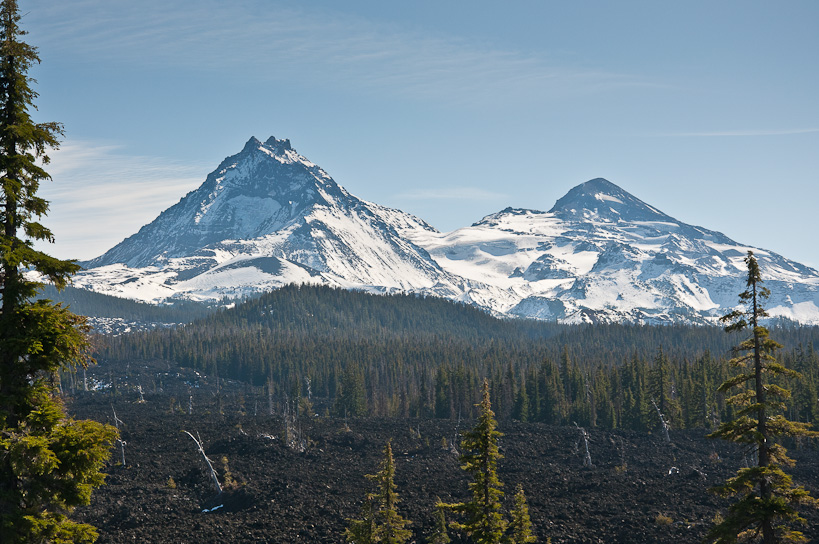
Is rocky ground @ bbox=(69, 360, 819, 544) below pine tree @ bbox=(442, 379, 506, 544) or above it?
below

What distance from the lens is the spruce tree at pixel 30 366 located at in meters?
18.0

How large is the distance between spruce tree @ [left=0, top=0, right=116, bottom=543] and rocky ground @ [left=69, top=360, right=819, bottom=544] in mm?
34770

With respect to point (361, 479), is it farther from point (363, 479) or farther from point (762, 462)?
point (762, 462)

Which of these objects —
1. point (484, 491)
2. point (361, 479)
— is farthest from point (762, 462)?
point (361, 479)

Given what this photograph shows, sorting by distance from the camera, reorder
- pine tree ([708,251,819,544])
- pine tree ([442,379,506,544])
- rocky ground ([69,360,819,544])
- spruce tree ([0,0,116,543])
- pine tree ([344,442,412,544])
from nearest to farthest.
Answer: spruce tree ([0,0,116,543]) < pine tree ([708,251,819,544]) < pine tree ([442,379,506,544]) < pine tree ([344,442,412,544]) < rocky ground ([69,360,819,544])

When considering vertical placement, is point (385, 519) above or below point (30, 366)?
below

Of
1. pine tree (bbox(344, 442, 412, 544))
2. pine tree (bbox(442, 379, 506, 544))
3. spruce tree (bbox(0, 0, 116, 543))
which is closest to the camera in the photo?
spruce tree (bbox(0, 0, 116, 543))

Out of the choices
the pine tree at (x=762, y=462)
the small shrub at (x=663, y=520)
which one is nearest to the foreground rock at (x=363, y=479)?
the small shrub at (x=663, y=520)

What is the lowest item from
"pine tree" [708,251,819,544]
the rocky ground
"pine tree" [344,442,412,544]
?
the rocky ground

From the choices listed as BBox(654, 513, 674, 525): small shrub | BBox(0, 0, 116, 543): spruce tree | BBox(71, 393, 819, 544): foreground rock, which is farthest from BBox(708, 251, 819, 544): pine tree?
BBox(654, 513, 674, 525): small shrub

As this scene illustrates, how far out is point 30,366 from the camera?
18.8m

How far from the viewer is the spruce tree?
709 inches

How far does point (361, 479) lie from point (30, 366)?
5869 centimetres

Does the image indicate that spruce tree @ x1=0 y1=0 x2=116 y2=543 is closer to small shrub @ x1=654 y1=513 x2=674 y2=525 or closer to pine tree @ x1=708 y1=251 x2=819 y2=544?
pine tree @ x1=708 y1=251 x2=819 y2=544
